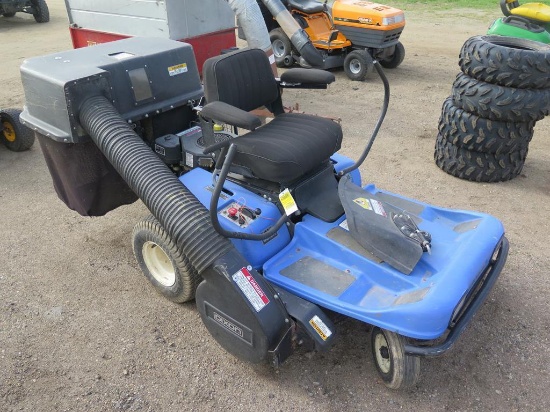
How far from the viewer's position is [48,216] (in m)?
3.61

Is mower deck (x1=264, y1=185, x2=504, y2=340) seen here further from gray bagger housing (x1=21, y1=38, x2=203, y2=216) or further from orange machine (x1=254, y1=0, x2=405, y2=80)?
orange machine (x1=254, y1=0, x2=405, y2=80)

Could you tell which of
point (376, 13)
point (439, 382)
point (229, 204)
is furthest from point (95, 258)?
point (376, 13)

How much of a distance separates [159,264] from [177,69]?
1.22 m

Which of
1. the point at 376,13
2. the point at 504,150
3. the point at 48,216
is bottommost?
the point at 48,216

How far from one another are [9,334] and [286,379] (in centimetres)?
147

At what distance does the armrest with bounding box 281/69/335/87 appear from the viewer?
295cm

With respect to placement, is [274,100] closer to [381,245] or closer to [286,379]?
[381,245]

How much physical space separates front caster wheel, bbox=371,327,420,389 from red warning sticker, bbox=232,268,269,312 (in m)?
0.56

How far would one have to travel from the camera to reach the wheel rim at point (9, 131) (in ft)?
14.8

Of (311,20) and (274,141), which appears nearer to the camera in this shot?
(274,141)

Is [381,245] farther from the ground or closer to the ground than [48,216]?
farther from the ground

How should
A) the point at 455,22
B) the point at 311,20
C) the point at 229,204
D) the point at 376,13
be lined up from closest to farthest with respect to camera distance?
the point at 229,204, the point at 376,13, the point at 311,20, the point at 455,22

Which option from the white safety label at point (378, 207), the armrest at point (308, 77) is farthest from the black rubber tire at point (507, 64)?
the white safety label at point (378, 207)

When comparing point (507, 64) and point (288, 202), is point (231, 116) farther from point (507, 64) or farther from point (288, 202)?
point (507, 64)
